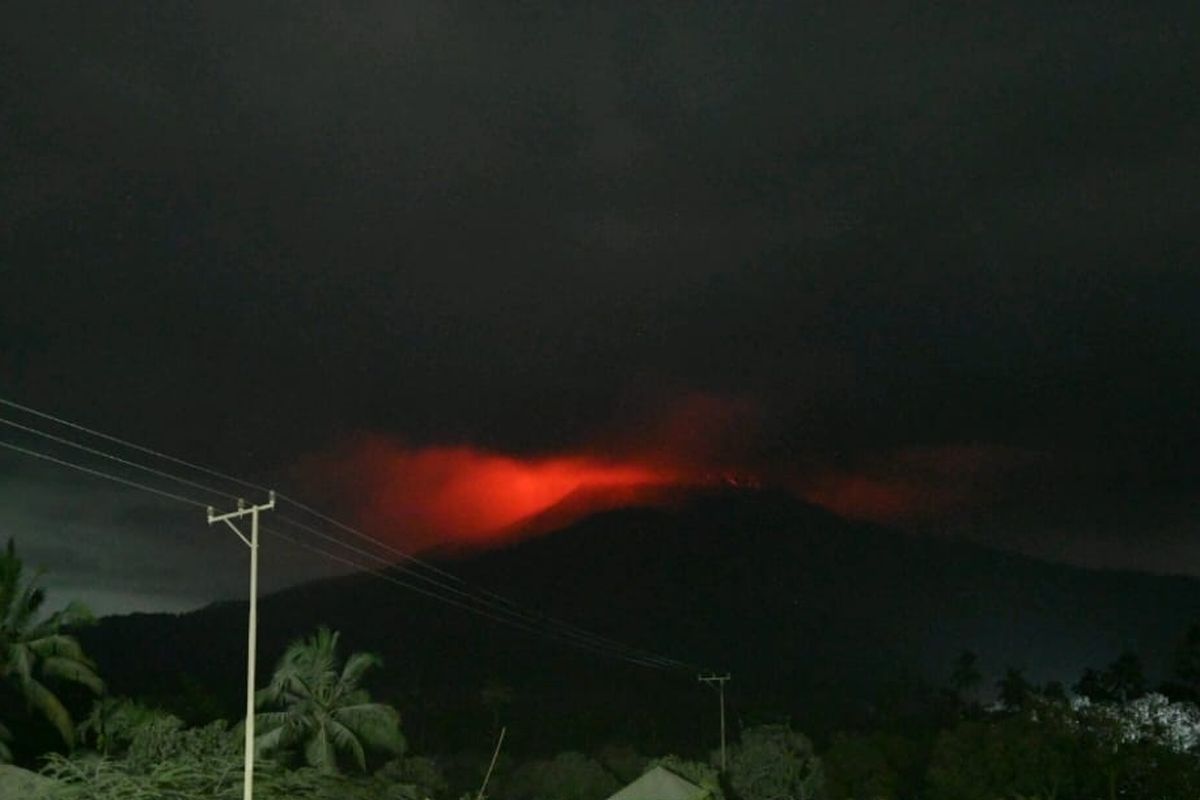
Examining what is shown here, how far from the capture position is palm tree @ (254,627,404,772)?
154ft

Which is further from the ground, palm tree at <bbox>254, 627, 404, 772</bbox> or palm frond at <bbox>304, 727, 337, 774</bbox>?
palm tree at <bbox>254, 627, 404, 772</bbox>

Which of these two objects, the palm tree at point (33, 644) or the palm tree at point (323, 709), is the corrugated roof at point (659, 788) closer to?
the palm tree at point (323, 709)

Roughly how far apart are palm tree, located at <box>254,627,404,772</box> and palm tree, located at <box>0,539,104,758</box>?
7.02 meters

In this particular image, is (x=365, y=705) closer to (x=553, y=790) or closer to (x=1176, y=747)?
(x=553, y=790)

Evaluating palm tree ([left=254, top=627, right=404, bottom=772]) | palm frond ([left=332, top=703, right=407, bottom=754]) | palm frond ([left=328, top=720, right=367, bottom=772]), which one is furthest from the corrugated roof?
palm frond ([left=328, top=720, right=367, bottom=772])

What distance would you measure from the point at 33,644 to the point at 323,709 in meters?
10.2

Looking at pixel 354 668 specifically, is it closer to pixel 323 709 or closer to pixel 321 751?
pixel 323 709

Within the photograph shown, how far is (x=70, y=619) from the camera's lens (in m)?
40.9

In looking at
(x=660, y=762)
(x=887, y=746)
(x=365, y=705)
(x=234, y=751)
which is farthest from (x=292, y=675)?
(x=887, y=746)

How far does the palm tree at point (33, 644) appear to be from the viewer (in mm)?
40094

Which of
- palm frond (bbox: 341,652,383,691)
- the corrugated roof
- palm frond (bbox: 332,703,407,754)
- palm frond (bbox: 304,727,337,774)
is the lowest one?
the corrugated roof

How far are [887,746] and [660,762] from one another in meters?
13.5

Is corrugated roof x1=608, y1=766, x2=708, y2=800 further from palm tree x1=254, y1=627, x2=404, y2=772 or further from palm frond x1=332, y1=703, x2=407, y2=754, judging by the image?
palm frond x1=332, y1=703, x2=407, y2=754

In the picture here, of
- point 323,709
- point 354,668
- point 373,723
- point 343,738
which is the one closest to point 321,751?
point 343,738
